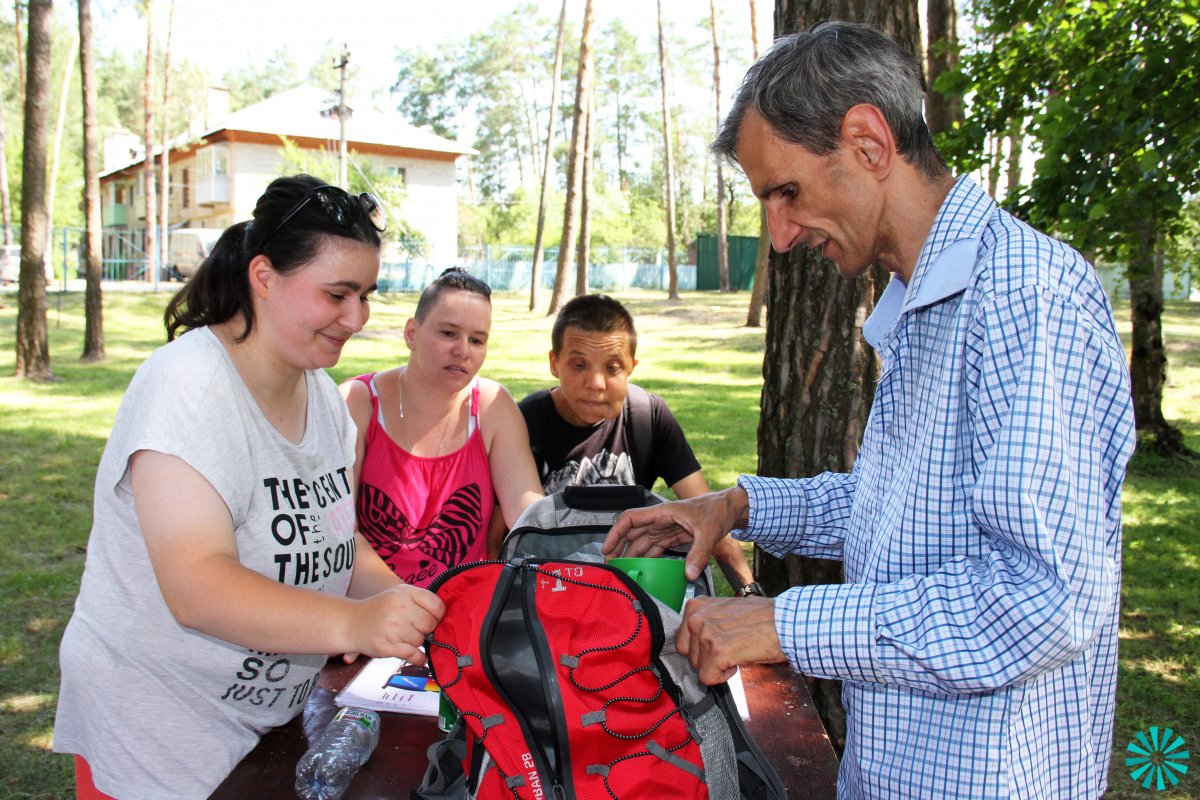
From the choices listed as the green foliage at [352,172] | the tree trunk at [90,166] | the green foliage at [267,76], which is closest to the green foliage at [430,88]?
the green foliage at [267,76]

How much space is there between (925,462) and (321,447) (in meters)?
1.26

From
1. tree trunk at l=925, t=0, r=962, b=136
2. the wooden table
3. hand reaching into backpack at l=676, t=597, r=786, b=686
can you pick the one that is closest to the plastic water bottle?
the wooden table

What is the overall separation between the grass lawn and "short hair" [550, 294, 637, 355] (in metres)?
2.47

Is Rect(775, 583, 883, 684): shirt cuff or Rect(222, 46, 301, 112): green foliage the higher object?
Rect(222, 46, 301, 112): green foliage

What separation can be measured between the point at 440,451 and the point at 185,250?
35.6 m

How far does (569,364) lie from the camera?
3.38 m

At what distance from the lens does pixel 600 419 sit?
339cm

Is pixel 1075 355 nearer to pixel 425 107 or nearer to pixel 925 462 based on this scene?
pixel 925 462

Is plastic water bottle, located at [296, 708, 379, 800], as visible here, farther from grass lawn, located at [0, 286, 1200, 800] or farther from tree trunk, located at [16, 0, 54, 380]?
tree trunk, located at [16, 0, 54, 380]

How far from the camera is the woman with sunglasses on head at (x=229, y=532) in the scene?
1603 millimetres

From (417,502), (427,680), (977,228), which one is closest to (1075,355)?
(977,228)

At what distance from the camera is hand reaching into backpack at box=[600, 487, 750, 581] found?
195cm

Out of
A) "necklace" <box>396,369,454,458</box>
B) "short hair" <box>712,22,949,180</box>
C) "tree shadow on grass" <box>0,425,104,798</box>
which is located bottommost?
"tree shadow on grass" <box>0,425,104,798</box>

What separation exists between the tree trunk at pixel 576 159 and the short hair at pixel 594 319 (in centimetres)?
1605
